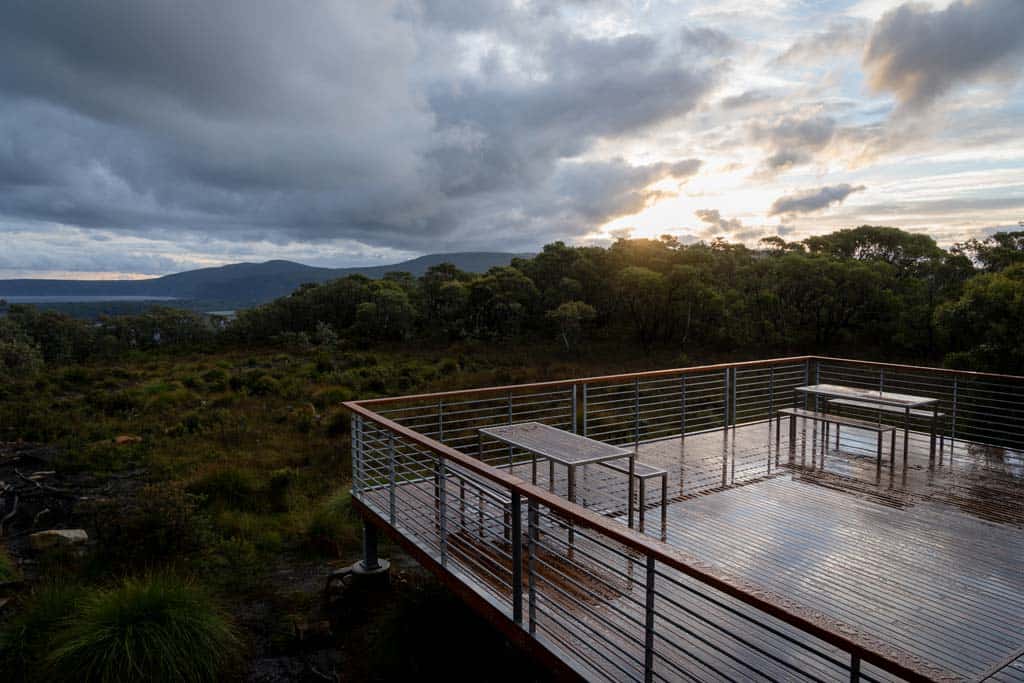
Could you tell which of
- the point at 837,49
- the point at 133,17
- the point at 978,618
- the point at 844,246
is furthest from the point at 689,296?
the point at 978,618

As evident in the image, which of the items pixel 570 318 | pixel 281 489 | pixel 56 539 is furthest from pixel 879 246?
pixel 56 539

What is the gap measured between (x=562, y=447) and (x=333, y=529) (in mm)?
→ 3389

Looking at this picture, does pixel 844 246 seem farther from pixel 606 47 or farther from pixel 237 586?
pixel 237 586

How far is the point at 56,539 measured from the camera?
5.69m

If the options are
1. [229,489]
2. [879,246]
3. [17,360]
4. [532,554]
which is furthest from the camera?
[879,246]

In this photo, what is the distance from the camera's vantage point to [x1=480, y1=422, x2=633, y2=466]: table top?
11.8ft

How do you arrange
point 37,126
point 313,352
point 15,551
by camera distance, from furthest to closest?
point 313,352 < point 37,126 < point 15,551

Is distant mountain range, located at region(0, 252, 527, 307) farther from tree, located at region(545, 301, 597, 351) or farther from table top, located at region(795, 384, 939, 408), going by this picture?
table top, located at region(795, 384, 939, 408)

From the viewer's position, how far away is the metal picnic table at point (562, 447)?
358 centimetres

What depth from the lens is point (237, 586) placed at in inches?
205

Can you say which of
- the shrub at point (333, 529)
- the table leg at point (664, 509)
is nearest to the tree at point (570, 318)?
the shrub at point (333, 529)

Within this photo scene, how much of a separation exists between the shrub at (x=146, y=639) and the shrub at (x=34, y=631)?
13cm

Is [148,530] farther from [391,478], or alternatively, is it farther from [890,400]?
[890,400]

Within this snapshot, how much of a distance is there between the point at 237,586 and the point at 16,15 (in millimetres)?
9262
